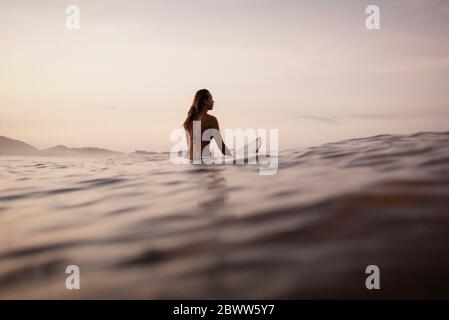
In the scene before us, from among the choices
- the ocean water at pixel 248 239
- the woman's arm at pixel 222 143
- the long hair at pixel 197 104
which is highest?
the long hair at pixel 197 104

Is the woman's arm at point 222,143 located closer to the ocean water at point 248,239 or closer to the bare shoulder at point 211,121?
the bare shoulder at point 211,121

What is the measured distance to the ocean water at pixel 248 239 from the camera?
5.50ft

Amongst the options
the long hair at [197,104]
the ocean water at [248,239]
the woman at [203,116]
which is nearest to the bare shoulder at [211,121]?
the woman at [203,116]

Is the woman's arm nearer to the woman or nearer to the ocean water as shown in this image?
the woman

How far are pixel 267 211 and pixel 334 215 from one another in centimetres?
53

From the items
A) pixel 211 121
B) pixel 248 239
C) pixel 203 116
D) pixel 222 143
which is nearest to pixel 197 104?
pixel 203 116

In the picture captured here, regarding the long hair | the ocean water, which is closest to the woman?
→ the long hair

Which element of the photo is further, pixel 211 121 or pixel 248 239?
pixel 211 121

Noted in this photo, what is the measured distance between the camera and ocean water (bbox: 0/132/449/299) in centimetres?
168

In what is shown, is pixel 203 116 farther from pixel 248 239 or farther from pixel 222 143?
pixel 248 239

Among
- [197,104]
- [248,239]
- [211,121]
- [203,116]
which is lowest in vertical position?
[248,239]

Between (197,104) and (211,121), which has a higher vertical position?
(197,104)

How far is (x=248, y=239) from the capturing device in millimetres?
2189
